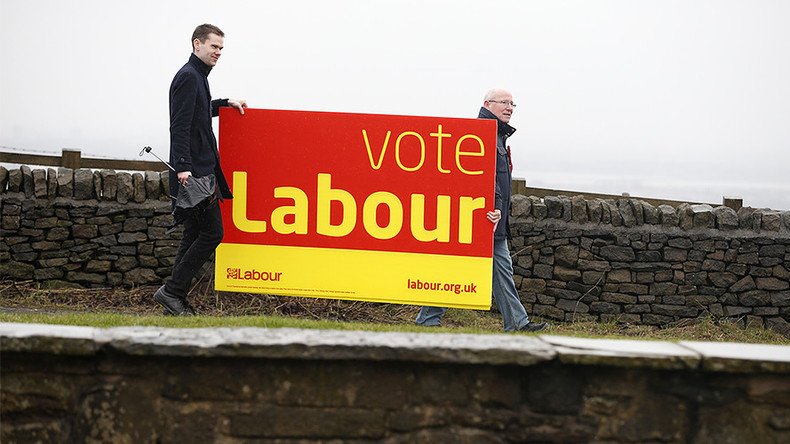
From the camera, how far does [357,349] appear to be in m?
3.90

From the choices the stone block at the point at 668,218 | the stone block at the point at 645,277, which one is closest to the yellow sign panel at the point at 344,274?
the stone block at the point at 645,277

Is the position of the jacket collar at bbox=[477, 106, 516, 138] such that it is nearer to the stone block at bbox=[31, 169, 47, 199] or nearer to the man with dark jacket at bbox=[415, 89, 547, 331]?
the man with dark jacket at bbox=[415, 89, 547, 331]

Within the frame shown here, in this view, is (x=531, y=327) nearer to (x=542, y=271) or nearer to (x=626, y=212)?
(x=542, y=271)

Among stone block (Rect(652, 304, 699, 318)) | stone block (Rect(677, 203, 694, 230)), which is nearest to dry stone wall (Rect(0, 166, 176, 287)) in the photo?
stone block (Rect(652, 304, 699, 318))

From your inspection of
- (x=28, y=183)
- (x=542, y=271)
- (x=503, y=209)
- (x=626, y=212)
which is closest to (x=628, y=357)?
(x=503, y=209)

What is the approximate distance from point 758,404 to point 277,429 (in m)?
1.94

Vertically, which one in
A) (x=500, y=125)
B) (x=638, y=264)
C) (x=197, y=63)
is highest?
(x=197, y=63)

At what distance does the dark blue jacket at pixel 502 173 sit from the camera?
26.5ft

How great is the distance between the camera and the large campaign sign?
316 inches

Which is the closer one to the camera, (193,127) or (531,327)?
(193,127)

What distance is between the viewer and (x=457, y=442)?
13.1ft

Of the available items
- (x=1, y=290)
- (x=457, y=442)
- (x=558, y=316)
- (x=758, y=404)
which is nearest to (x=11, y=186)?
(x=1, y=290)

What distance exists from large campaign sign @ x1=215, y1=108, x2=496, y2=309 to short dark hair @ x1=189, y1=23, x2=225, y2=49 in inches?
27.0

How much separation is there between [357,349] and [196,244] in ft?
13.4
